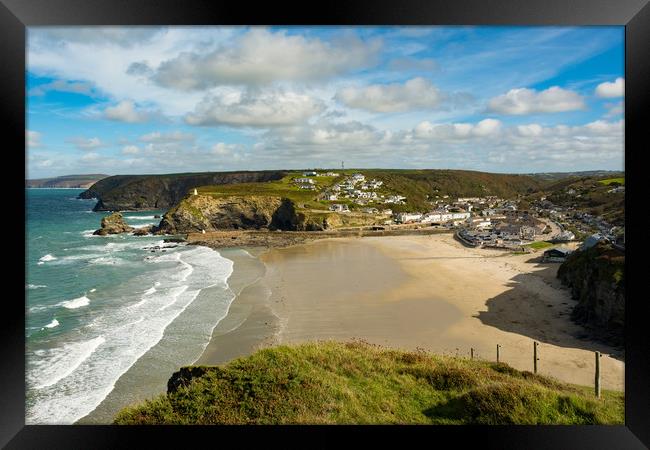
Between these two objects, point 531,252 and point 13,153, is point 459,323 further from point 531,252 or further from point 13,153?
point 531,252

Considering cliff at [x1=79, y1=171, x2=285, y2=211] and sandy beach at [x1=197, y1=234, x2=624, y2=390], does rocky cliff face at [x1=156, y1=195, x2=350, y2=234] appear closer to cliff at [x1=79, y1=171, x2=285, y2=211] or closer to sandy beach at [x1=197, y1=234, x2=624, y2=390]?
sandy beach at [x1=197, y1=234, x2=624, y2=390]

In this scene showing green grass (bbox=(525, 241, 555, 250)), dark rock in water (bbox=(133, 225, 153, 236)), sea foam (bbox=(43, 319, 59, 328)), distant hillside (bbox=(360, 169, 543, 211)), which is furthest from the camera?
distant hillside (bbox=(360, 169, 543, 211))

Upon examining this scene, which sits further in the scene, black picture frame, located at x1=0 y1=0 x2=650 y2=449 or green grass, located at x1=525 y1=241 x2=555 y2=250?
green grass, located at x1=525 y1=241 x2=555 y2=250

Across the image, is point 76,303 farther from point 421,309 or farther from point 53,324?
point 421,309

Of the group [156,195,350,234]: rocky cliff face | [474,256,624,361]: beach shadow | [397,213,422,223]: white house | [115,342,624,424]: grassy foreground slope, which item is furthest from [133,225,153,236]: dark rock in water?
[115,342,624,424]: grassy foreground slope

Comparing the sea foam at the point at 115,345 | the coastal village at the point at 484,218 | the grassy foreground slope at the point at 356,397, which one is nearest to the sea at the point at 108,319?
the sea foam at the point at 115,345

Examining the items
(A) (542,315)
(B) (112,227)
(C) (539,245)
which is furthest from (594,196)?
(B) (112,227)

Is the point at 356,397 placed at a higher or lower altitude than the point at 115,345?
higher
